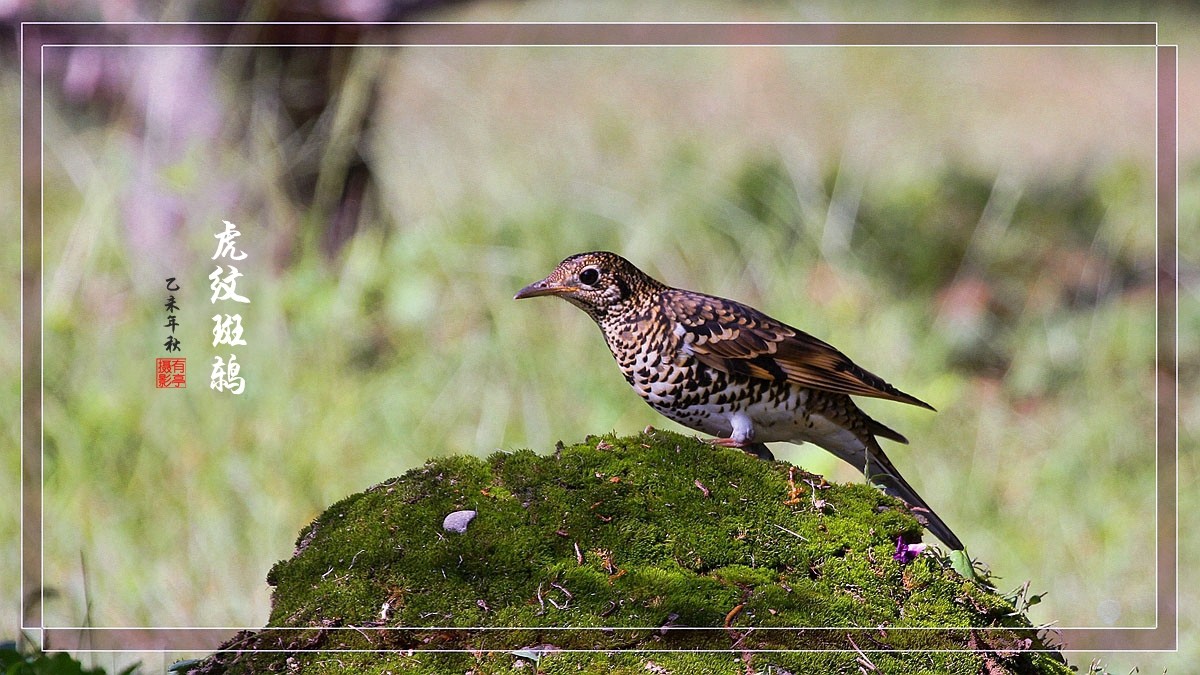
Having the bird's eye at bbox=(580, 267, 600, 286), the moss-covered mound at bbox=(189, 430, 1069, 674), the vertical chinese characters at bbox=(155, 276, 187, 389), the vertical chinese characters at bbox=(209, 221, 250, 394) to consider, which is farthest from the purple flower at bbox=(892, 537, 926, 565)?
the vertical chinese characters at bbox=(155, 276, 187, 389)

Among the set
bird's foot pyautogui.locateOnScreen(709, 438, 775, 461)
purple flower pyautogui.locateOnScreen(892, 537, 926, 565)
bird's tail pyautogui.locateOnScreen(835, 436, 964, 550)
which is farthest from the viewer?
bird's tail pyautogui.locateOnScreen(835, 436, 964, 550)

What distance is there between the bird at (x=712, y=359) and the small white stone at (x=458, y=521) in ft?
2.83

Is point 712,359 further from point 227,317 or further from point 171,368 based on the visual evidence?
point 171,368

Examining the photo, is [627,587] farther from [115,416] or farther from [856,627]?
[115,416]

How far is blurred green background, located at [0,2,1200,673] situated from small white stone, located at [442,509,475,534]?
2.71 ft

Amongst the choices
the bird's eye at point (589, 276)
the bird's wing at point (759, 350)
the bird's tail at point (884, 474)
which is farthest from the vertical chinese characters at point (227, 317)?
the bird's tail at point (884, 474)

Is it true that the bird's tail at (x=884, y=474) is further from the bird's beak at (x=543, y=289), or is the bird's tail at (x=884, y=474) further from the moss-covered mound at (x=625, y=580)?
the bird's beak at (x=543, y=289)

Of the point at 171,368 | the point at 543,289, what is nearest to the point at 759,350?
the point at 543,289

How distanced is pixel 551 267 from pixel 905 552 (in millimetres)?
1690

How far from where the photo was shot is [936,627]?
3.49 meters

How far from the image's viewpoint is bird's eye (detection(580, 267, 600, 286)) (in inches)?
169

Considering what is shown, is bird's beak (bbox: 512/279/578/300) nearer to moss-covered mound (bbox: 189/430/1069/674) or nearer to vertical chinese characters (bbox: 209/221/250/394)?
moss-covered mound (bbox: 189/430/1069/674)

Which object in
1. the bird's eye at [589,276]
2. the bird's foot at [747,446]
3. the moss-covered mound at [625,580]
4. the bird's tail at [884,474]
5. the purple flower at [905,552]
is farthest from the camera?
the bird's tail at [884,474]

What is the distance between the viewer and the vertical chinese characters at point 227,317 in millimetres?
4219
